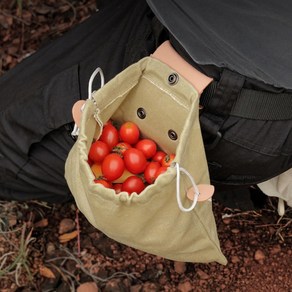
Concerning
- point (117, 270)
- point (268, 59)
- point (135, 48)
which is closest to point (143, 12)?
point (135, 48)

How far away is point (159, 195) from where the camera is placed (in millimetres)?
932

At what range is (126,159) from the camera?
3.59 ft

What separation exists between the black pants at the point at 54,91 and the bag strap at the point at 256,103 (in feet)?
0.70

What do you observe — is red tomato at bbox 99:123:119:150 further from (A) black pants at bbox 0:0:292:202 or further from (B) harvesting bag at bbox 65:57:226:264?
(A) black pants at bbox 0:0:292:202

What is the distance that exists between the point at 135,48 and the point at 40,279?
0.70m

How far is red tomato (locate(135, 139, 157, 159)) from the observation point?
44.2 inches

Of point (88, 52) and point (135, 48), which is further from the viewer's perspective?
point (88, 52)

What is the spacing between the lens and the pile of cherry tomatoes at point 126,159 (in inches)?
41.9

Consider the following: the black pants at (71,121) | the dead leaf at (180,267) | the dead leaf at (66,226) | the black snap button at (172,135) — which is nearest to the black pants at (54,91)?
the black pants at (71,121)

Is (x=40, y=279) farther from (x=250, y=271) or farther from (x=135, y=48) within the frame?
(x=135, y=48)

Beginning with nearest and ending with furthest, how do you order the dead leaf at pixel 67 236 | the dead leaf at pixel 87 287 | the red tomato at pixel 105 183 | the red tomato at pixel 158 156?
1. the red tomato at pixel 105 183
2. the red tomato at pixel 158 156
3. the dead leaf at pixel 87 287
4. the dead leaf at pixel 67 236

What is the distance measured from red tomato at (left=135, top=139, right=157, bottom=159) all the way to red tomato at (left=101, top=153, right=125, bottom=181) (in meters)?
0.07

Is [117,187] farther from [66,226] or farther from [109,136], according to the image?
[66,226]

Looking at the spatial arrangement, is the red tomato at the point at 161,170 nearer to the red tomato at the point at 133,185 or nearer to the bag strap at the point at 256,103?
the red tomato at the point at 133,185
